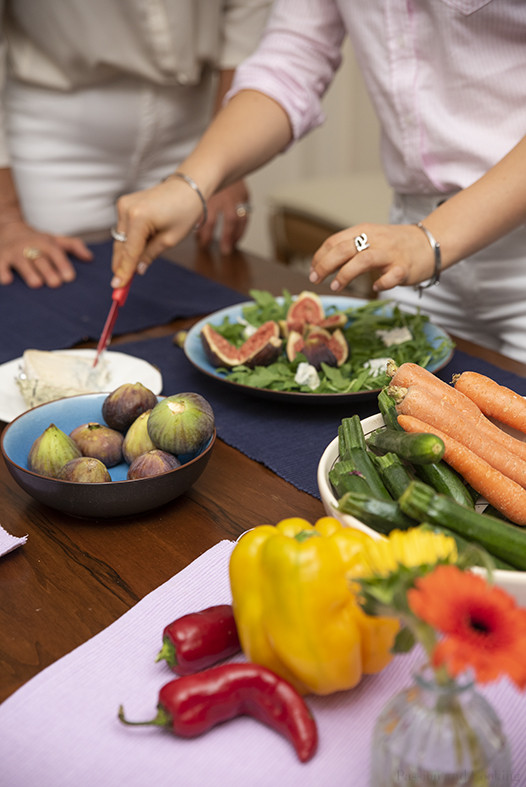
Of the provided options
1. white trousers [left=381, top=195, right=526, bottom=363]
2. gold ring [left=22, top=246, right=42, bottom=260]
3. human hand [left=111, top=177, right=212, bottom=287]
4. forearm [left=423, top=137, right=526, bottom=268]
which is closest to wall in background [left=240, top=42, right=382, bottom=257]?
gold ring [left=22, top=246, right=42, bottom=260]

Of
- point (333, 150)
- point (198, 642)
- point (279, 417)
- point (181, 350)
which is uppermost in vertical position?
point (198, 642)

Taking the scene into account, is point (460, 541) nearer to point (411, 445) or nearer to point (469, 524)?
point (469, 524)

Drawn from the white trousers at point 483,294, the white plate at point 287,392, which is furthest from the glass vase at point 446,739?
the white trousers at point 483,294

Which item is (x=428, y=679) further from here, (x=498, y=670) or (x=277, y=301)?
(x=277, y=301)

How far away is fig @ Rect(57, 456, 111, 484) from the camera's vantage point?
997 millimetres

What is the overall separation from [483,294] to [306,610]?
4.43ft

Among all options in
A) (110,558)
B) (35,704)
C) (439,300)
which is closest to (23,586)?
(110,558)

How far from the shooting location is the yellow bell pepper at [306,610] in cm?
65

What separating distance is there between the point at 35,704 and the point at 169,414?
0.42 metres

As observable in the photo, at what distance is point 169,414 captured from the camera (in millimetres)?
1041

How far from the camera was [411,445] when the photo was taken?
866 millimetres

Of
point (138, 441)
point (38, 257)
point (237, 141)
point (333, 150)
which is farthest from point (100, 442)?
point (333, 150)

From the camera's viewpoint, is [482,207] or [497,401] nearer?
[497,401]

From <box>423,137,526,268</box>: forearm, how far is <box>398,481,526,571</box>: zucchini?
0.78 m
